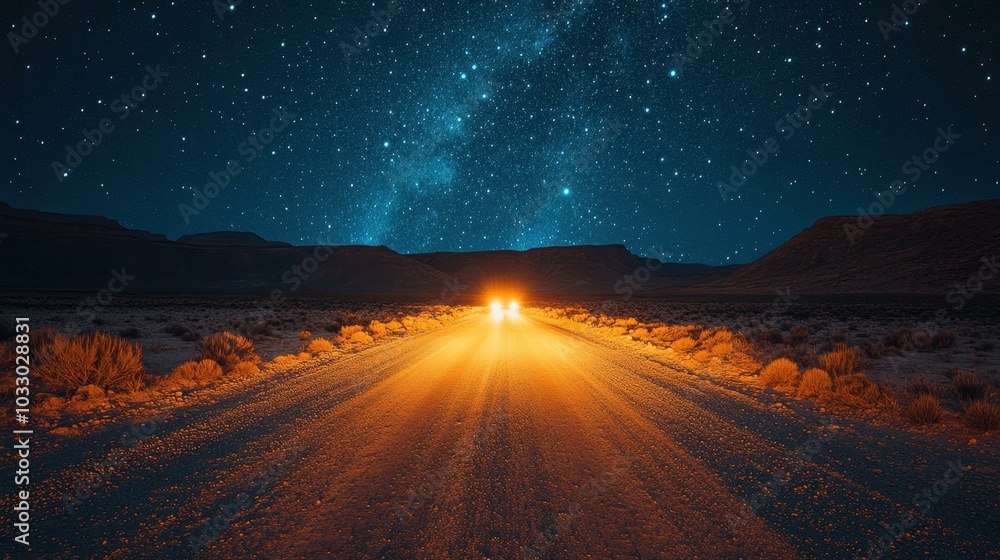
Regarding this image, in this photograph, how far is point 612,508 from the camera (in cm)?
345

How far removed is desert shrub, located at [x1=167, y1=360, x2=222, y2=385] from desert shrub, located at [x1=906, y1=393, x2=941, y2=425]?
11954mm

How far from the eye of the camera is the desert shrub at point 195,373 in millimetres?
8250

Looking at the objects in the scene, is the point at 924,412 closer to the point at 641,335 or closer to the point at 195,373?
the point at 641,335

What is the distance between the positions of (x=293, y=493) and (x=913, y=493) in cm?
561

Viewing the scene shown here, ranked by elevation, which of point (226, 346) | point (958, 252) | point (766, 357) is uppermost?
point (958, 252)

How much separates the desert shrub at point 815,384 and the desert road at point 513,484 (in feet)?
2.27

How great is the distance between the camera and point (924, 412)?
222 inches

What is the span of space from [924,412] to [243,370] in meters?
12.1

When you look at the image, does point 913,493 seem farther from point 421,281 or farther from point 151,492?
point 421,281

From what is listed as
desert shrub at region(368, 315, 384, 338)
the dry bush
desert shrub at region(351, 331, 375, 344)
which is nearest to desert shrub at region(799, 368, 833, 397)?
the dry bush

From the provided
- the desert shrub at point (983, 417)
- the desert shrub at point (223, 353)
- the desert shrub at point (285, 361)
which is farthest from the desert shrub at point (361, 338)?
the desert shrub at point (983, 417)

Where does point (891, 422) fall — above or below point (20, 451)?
below

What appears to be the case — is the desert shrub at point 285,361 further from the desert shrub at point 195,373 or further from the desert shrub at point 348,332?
the desert shrub at point 348,332

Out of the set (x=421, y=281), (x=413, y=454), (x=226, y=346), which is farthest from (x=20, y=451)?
(x=421, y=281)
